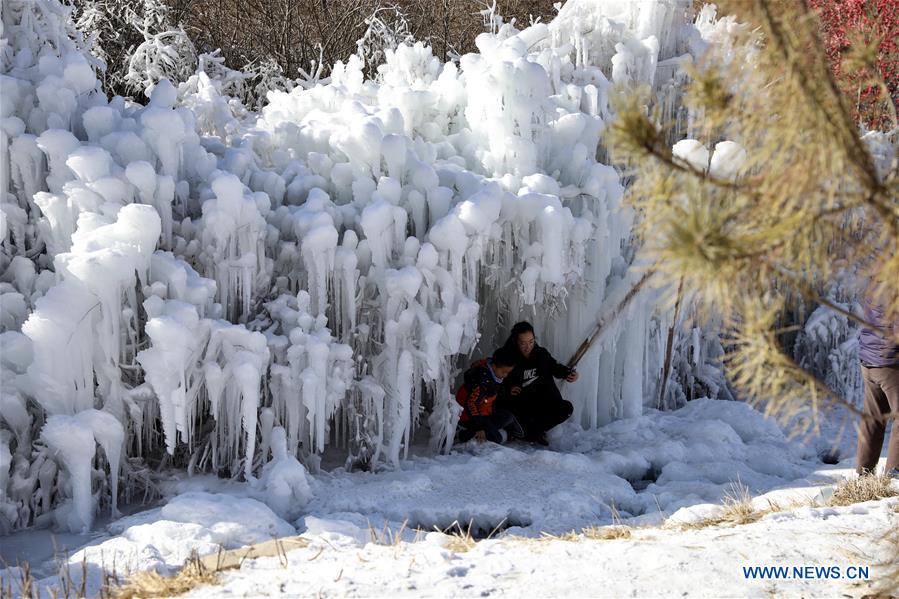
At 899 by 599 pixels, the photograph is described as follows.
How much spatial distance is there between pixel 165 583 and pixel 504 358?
10.3 ft

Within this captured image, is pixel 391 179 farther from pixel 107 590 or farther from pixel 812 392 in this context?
pixel 812 392

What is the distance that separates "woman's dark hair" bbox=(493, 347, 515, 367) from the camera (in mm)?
5891

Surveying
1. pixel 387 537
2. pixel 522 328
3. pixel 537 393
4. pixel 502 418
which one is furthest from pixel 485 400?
pixel 387 537

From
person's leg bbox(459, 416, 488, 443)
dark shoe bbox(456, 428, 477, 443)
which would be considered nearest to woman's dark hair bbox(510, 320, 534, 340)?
person's leg bbox(459, 416, 488, 443)

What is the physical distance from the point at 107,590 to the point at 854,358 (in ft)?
20.9

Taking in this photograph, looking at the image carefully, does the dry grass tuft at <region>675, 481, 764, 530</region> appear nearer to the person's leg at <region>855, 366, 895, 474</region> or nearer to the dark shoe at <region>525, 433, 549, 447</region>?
the person's leg at <region>855, 366, 895, 474</region>

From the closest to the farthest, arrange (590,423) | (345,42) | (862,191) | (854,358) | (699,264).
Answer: (699,264) < (862,191) < (590,423) < (854,358) < (345,42)

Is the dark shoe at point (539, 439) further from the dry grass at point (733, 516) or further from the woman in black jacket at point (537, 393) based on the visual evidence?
the dry grass at point (733, 516)

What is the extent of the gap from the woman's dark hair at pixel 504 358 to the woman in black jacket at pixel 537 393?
0.16 ft

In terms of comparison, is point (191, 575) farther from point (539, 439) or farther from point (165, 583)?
point (539, 439)

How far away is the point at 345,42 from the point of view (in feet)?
40.4

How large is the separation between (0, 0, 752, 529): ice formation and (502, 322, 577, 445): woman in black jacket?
304 mm

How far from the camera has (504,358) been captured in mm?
5910

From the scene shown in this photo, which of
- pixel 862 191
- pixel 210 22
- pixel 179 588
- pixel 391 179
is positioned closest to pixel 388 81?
pixel 391 179
